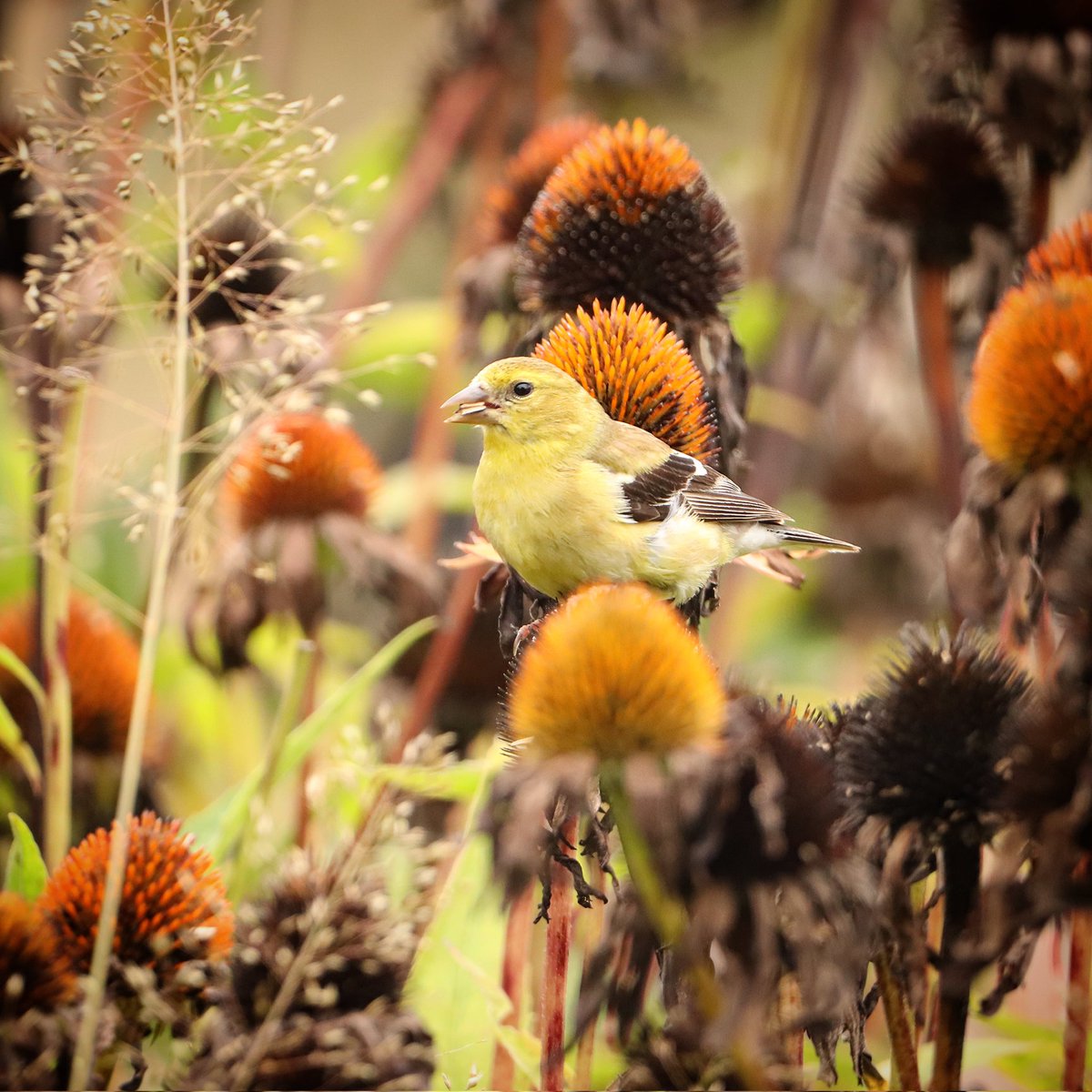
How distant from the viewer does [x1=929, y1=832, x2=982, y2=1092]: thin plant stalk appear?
94 cm

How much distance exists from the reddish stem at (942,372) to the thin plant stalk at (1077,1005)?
929 mm

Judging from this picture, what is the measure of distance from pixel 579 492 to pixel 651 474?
0.24ft

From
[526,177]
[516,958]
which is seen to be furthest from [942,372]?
[516,958]

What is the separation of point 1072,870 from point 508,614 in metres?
0.55

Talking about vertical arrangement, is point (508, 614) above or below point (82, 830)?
above

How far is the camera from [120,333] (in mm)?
2225

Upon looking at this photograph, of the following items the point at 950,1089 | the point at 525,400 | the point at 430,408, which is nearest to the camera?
the point at 950,1089

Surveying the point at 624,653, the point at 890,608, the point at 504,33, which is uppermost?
the point at 504,33

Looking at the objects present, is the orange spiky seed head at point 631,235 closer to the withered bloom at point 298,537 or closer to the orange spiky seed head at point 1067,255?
the orange spiky seed head at point 1067,255

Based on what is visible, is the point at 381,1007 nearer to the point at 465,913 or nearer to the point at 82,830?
the point at 465,913

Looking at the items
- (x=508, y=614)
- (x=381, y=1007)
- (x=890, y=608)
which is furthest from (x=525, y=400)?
(x=890, y=608)

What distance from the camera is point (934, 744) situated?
97cm

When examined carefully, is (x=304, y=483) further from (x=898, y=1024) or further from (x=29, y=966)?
(x=898, y=1024)

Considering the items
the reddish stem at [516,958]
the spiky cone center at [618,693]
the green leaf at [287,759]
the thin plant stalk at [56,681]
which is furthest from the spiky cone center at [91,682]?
the spiky cone center at [618,693]
